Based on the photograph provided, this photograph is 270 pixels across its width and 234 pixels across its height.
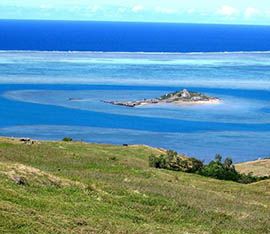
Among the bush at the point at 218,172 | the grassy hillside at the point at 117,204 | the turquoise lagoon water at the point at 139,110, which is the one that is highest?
the turquoise lagoon water at the point at 139,110

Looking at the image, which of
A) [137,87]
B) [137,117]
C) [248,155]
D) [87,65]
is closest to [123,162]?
[248,155]

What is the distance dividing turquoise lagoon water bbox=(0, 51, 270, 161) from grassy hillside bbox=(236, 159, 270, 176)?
40.3ft

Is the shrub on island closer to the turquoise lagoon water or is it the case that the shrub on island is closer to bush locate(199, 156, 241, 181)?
bush locate(199, 156, 241, 181)

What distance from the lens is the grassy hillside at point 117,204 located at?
66.2 feet

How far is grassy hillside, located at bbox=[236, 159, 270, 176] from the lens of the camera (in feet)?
202

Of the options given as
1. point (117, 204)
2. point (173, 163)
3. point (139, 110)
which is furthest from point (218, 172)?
point (139, 110)

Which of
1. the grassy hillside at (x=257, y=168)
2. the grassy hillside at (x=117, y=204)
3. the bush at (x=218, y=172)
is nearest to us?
the grassy hillside at (x=117, y=204)

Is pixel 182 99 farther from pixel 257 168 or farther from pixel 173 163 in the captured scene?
pixel 173 163

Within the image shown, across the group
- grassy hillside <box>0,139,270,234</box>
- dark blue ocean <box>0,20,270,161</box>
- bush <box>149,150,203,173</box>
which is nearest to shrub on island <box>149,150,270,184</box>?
bush <box>149,150,203,173</box>

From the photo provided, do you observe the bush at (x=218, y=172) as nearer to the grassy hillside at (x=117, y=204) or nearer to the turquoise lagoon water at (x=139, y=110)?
the grassy hillside at (x=117, y=204)

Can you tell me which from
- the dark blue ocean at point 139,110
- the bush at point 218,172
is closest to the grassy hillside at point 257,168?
the bush at point 218,172

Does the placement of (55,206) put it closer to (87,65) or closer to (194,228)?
(194,228)

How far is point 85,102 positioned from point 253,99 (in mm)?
34188

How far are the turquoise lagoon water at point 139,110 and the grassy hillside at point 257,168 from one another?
12286mm
